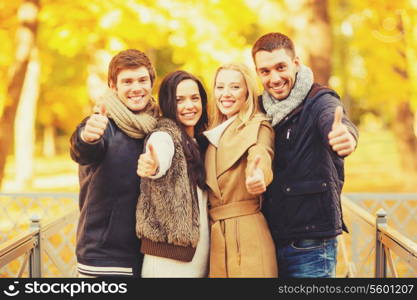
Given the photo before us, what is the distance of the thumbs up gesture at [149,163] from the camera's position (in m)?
2.78

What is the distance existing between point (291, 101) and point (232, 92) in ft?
1.10

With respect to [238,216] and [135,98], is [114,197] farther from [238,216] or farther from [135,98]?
[238,216]

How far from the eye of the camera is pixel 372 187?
15211mm

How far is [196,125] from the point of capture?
341cm

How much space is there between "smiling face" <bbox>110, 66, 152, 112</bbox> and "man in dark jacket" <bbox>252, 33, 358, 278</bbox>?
2.21ft

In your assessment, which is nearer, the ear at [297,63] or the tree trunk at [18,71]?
the ear at [297,63]

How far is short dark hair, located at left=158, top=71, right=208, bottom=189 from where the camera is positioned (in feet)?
10.1

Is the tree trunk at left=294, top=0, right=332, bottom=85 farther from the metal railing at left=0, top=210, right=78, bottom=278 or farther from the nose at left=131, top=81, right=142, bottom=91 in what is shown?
the nose at left=131, top=81, right=142, bottom=91

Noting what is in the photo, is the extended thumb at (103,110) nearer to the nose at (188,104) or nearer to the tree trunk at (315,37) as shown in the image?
the nose at (188,104)

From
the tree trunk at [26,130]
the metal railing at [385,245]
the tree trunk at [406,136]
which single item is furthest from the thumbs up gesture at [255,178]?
the tree trunk at [26,130]

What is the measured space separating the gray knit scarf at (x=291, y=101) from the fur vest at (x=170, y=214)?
1.80 ft

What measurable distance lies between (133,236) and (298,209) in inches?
35.9

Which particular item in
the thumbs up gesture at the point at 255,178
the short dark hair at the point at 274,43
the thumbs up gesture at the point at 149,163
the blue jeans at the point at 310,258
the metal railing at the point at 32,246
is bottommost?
the blue jeans at the point at 310,258

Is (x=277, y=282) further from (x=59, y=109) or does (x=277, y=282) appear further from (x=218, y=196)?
(x=59, y=109)
